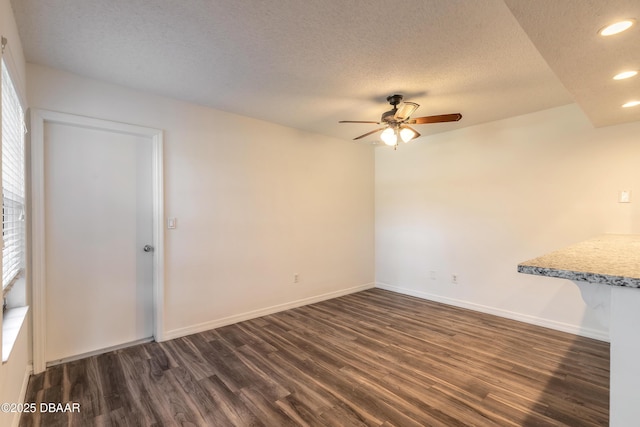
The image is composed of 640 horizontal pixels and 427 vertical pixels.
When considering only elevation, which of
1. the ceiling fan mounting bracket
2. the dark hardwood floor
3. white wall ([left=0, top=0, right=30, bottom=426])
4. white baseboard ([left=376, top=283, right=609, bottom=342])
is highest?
the ceiling fan mounting bracket

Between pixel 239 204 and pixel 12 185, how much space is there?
1903mm

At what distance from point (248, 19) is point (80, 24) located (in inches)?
41.6

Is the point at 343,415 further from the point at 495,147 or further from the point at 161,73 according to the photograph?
the point at 495,147

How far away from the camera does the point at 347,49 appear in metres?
2.12

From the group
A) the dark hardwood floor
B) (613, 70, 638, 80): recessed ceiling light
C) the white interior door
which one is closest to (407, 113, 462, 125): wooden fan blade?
(613, 70, 638, 80): recessed ceiling light

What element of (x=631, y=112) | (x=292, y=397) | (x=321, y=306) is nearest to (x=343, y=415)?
(x=292, y=397)

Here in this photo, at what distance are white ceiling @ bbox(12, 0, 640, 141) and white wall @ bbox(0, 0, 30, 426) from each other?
0.12 meters

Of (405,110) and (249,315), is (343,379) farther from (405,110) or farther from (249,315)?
(405,110)

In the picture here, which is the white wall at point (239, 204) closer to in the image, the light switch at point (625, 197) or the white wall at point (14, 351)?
the white wall at point (14, 351)

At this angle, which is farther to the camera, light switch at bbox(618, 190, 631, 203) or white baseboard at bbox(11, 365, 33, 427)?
light switch at bbox(618, 190, 631, 203)

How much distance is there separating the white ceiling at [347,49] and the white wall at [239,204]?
261 millimetres

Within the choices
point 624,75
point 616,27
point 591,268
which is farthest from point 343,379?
point 624,75

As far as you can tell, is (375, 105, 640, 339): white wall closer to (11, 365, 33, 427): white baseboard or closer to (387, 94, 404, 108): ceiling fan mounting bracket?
(387, 94, 404, 108): ceiling fan mounting bracket

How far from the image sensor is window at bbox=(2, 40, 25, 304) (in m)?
1.76
